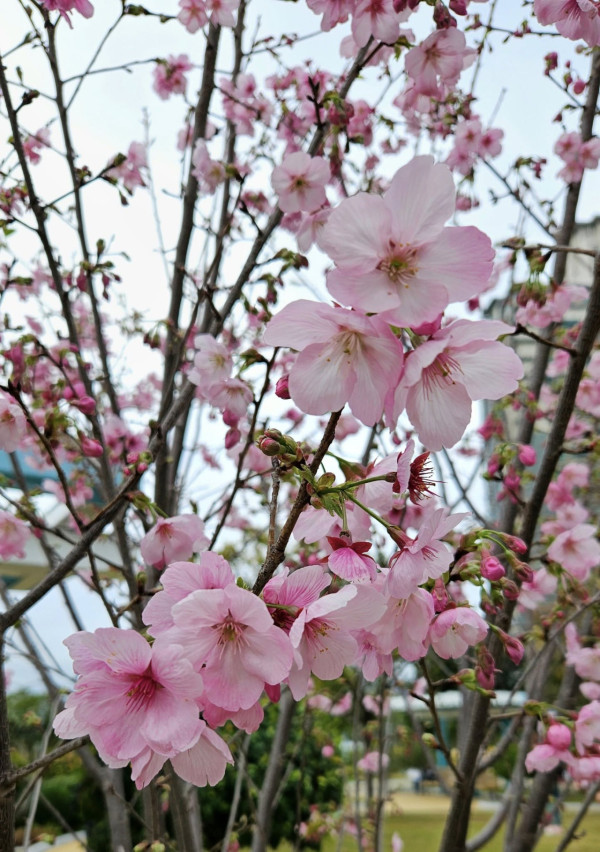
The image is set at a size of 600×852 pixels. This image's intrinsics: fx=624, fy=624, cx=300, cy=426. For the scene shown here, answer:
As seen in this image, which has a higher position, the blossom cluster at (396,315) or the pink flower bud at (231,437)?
the pink flower bud at (231,437)

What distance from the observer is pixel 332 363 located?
0.81 m

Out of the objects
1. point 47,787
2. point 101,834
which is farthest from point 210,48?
point 47,787

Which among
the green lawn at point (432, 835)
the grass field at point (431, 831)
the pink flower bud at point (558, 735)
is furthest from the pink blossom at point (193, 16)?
the green lawn at point (432, 835)

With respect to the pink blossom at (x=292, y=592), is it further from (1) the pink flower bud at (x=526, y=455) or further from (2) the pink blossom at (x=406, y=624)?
(1) the pink flower bud at (x=526, y=455)

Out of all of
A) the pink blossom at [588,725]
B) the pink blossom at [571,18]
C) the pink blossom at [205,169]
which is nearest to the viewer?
the pink blossom at [571,18]

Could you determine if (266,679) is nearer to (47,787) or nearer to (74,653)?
(74,653)

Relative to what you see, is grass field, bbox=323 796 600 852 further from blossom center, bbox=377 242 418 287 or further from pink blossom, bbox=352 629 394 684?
blossom center, bbox=377 242 418 287

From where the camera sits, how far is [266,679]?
72cm

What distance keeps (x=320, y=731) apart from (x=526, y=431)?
333 cm

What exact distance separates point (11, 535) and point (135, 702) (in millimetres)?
1910

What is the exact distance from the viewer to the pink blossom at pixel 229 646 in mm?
699

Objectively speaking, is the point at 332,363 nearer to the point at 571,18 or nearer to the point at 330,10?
the point at 571,18

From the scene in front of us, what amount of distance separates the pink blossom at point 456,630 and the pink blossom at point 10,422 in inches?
46.8

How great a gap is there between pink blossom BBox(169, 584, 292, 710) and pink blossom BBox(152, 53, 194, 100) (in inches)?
116
